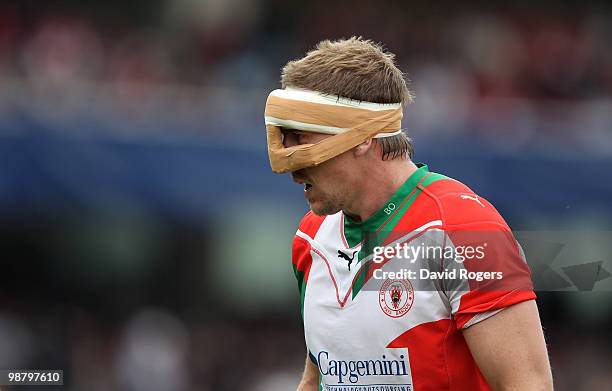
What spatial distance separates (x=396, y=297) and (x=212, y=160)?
8.49 metres

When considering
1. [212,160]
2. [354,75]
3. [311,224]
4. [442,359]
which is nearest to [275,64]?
[212,160]

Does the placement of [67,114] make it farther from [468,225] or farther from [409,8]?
[468,225]

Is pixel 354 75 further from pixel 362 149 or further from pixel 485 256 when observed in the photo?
pixel 485 256

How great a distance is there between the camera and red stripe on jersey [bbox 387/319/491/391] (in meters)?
3.38

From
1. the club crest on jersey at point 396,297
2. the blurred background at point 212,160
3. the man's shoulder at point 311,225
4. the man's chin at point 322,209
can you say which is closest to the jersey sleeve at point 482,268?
the club crest on jersey at point 396,297

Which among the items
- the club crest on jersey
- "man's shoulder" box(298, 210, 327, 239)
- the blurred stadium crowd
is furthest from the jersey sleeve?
the blurred stadium crowd

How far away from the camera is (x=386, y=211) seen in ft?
11.8

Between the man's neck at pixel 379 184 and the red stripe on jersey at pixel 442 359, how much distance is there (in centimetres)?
44

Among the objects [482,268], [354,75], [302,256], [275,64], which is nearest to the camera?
[482,268]

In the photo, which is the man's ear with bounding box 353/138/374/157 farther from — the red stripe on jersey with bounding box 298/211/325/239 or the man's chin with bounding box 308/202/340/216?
the red stripe on jersey with bounding box 298/211/325/239

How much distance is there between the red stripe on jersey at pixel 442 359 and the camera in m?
3.38

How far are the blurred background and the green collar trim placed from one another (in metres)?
8.05

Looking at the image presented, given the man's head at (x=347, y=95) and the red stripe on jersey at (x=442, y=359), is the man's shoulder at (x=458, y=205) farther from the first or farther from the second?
the red stripe on jersey at (x=442, y=359)

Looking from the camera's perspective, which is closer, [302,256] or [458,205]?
[458,205]
